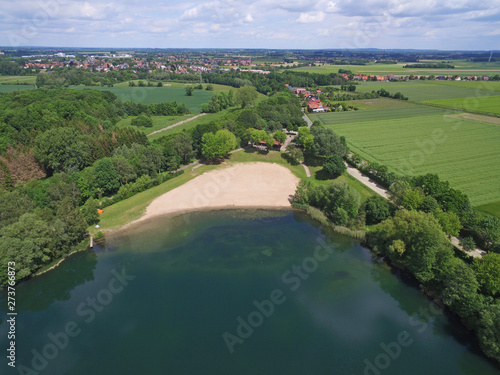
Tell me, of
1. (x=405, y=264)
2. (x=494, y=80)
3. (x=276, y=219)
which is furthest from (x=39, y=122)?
(x=494, y=80)

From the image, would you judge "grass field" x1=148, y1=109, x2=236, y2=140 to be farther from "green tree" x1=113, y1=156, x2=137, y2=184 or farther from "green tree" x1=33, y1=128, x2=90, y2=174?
"green tree" x1=113, y1=156, x2=137, y2=184

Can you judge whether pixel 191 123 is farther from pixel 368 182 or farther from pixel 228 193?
pixel 368 182

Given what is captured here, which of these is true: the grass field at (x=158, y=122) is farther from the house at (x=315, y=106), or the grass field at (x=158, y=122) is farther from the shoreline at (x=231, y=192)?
the house at (x=315, y=106)

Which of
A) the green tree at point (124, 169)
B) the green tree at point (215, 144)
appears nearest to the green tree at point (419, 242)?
the green tree at point (215, 144)

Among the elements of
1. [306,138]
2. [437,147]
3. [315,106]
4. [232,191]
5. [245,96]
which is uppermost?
[245,96]

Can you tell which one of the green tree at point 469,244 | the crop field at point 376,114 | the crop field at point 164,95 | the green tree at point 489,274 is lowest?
the green tree at point 469,244

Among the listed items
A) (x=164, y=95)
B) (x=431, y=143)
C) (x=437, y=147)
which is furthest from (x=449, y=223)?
(x=164, y=95)
